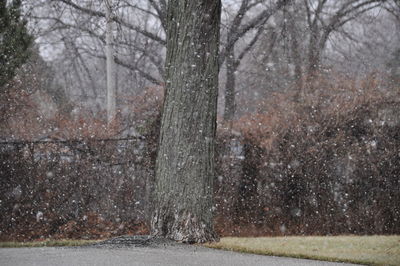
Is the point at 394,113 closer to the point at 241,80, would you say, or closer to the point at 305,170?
the point at 305,170

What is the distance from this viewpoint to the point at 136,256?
738 cm

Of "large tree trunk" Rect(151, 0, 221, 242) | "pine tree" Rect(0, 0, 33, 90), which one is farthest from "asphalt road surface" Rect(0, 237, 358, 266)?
"pine tree" Rect(0, 0, 33, 90)

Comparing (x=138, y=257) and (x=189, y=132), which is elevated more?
(x=189, y=132)

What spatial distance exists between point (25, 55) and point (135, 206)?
3575mm

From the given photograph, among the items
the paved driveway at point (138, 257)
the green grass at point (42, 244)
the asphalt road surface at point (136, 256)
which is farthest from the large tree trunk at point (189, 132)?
the green grass at point (42, 244)

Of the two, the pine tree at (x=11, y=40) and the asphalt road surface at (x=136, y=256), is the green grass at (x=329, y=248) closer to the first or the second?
the asphalt road surface at (x=136, y=256)

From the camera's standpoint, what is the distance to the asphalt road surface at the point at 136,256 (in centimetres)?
705

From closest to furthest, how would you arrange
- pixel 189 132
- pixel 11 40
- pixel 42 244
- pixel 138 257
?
pixel 138 257, pixel 189 132, pixel 42 244, pixel 11 40

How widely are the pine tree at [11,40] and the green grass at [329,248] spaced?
201 inches

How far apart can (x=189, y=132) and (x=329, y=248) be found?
2666 mm

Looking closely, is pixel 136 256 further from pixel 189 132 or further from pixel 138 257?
pixel 189 132

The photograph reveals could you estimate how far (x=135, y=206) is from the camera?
11258mm

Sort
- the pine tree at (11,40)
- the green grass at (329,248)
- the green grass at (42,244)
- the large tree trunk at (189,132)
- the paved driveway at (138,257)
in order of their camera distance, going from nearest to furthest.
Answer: the paved driveway at (138,257), the green grass at (329,248), the large tree trunk at (189,132), the green grass at (42,244), the pine tree at (11,40)

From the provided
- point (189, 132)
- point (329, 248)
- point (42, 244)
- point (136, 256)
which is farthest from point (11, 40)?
point (329, 248)
